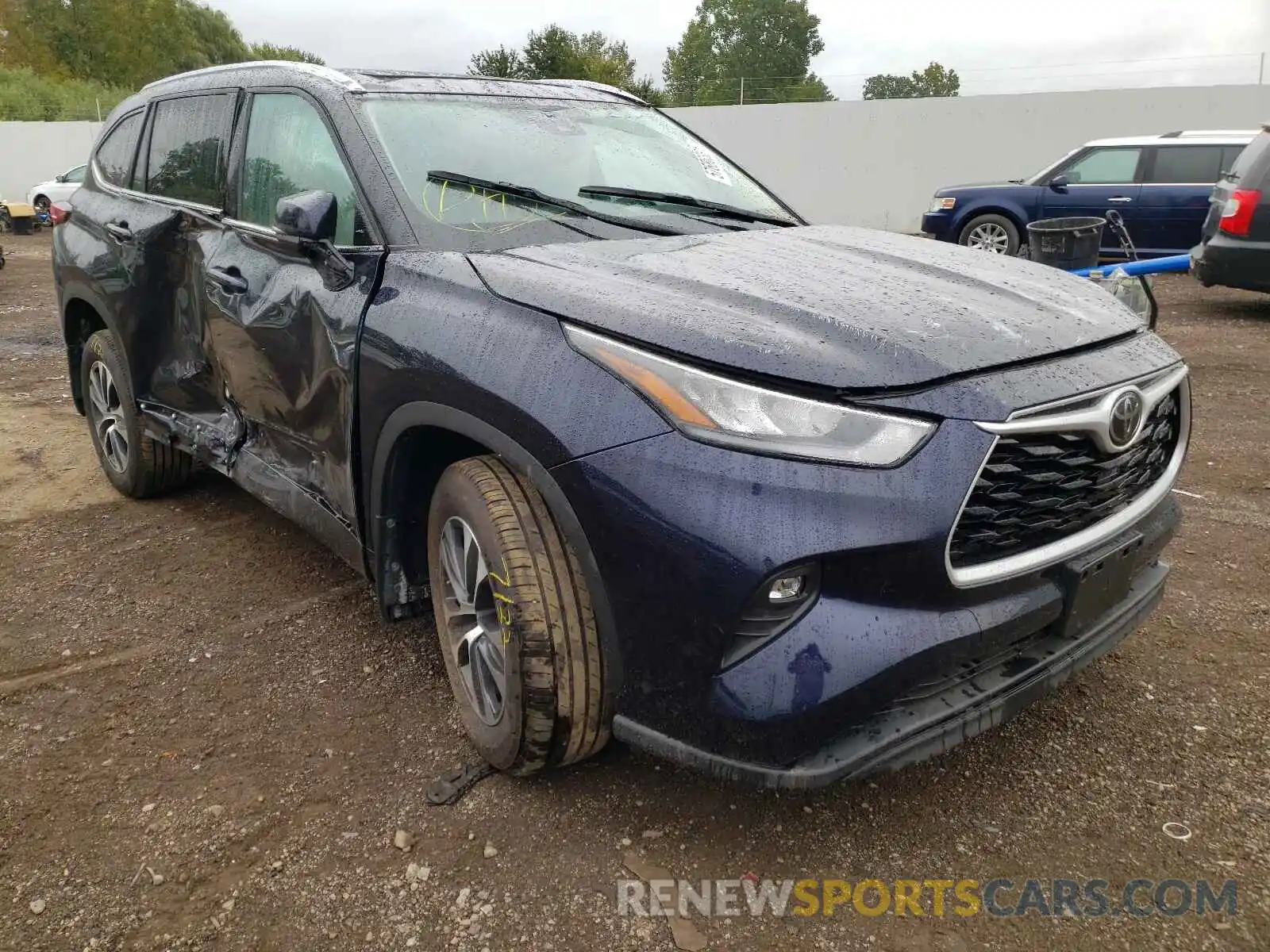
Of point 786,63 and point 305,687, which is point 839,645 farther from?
point 786,63

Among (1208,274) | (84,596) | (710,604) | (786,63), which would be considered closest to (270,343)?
(84,596)

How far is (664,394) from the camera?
1921 millimetres

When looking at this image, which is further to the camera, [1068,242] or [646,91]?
[646,91]

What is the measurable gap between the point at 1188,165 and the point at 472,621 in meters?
11.5

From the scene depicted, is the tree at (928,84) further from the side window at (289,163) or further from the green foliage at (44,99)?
the side window at (289,163)

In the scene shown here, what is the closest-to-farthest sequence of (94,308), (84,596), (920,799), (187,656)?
(920,799)
(187,656)
(84,596)
(94,308)

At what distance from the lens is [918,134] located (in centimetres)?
1834

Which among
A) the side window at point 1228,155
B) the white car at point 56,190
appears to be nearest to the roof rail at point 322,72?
the side window at point 1228,155

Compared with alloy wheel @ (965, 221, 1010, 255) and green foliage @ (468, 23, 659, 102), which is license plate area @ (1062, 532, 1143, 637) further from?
green foliage @ (468, 23, 659, 102)

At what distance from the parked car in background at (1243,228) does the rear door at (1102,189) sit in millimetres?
2517

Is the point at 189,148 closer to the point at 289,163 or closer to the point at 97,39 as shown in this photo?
the point at 289,163

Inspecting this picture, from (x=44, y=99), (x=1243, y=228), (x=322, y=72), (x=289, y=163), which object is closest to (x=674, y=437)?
(x=289, y=163)

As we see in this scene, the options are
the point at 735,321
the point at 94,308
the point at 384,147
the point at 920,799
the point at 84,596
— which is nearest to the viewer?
the point at 735,321

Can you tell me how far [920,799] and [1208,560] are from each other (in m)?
2.06
